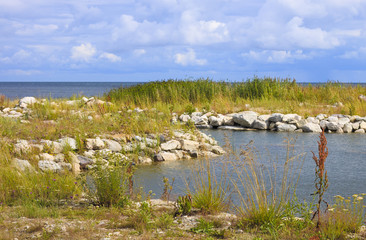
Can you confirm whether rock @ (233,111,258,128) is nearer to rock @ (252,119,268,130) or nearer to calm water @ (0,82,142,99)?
rock @ (252,119,268,130)

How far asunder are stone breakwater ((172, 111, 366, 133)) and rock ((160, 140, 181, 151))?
4.33m

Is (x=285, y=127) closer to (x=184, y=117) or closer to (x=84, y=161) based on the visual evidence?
(x=184, y=117)

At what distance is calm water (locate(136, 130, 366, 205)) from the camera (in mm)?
6773

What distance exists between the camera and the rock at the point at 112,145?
9094 mm

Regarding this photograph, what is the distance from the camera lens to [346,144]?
11617 mm

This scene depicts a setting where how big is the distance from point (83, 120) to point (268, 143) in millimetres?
5228

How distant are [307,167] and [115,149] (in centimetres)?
427

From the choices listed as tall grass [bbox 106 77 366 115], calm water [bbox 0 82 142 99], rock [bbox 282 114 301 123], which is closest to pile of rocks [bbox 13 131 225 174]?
rock [bbox 282 114 301 123]

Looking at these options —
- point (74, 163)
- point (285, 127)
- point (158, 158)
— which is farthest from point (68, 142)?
point (285, 127)

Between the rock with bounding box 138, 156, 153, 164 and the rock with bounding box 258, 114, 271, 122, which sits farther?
the rock with bounding box 258, 114, 271, 122

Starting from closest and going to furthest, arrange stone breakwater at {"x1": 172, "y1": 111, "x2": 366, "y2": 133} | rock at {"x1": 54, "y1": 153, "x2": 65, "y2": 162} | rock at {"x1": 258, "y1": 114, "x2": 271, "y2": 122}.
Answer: rock at {"x1": 54, "y1": 153, "x2": 65, "y2": 162}
stone breakwater at {"x1": 172, "y1": 111, "x2": 366, "y2": 133}
rock at {"x1": 258, "y1": 114, "x2": 271, "y2": 122}

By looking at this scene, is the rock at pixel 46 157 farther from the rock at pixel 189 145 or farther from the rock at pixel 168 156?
the rock at pixel 189 145

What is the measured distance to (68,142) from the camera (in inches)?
344

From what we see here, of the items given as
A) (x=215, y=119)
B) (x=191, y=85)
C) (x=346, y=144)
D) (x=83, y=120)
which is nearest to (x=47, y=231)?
(x=83, y=120)
